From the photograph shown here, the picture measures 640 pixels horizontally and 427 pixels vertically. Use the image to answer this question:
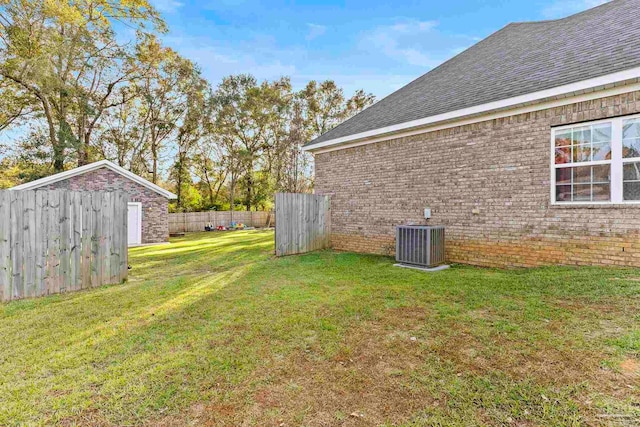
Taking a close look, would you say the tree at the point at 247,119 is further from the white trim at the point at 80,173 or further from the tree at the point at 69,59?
the white trim at the point at 80,173

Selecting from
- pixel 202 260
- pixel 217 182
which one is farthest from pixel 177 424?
→ pixel 217 182

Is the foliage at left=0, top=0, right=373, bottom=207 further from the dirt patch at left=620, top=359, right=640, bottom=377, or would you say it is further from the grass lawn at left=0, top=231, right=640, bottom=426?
the dirt patch at left=620, top=359, right=640, bottom=377

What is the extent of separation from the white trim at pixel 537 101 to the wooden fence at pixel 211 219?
16149mm

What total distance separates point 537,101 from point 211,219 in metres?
20.3

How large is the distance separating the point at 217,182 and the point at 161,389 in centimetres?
2691

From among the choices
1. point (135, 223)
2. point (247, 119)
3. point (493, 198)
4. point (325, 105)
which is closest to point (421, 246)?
point (493, 198)

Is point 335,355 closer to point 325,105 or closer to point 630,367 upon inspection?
point 630,367

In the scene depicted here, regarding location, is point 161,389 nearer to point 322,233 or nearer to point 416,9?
point 322,233

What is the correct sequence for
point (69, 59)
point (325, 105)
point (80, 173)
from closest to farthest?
1. point (80, 173)
2. point (69, 59)
3. point (325, 105)

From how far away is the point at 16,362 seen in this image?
2.80m

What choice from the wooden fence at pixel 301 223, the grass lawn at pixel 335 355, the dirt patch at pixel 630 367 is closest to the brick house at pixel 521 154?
the wooden fence at pixel 301 223

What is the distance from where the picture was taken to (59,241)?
508 centimetres

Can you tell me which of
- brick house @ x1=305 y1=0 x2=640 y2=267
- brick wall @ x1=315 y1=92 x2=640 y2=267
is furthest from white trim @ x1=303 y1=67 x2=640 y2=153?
brick wall @ x1=315 y1=92 x2=640 y2=267

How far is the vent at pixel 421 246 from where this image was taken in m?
6.72
